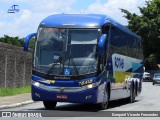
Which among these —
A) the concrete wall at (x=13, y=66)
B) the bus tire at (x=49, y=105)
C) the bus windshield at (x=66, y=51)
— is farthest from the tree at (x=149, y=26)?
the bus windshield at (x=66, y=51)

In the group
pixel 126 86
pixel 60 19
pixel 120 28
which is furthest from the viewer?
pixel 126 86

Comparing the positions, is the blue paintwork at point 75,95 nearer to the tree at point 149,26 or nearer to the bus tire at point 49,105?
the bus tire at point 49,105

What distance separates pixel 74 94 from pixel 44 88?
1121 millimetres

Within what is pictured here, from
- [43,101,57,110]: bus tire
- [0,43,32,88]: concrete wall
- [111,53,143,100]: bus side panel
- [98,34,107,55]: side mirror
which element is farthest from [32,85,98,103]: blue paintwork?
[0,43,32,88]: concrete wall

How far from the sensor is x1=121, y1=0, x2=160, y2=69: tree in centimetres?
7662

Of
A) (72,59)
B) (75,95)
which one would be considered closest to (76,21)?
(72,59)

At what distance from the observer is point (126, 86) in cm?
2372

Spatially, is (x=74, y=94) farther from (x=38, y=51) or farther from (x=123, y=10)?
(x=123, y=10)

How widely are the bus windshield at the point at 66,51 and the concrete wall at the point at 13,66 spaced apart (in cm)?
1132

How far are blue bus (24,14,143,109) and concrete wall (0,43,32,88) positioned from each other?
1067 cm

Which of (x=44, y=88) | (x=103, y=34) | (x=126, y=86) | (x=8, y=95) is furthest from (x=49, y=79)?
(x=8, y=95)

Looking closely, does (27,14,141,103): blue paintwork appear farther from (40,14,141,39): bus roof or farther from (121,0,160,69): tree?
(121,0,160,69): tree

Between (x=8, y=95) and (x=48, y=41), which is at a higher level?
(x=48, y=41)

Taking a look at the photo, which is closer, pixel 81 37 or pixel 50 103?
pixel 81 37
